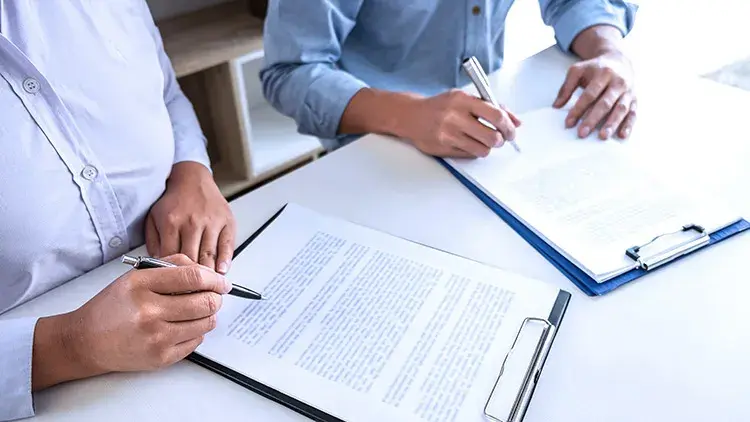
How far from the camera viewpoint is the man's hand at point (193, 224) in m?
0.69

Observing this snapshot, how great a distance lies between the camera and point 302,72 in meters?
0.99

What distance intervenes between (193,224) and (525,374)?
1.38 feet

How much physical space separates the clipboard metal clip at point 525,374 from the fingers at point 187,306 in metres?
0.26

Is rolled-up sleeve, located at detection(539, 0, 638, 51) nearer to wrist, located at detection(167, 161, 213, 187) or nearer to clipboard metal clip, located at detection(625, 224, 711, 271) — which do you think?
clipboard metal clip, located at detection(625, 224, 711, 271)

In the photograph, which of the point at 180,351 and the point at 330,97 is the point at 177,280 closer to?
the point at 180,351

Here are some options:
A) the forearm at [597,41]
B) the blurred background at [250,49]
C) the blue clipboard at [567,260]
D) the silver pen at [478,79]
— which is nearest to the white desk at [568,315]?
the blue clipboard at [567,260]

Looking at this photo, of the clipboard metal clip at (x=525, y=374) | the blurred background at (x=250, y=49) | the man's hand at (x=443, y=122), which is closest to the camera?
the clipboard metal clip at (x=525, y=374)

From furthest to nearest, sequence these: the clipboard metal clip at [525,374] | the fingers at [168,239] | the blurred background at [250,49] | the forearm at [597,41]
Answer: the blurred background at [250,49] → the forearm at [597,41] → the fingers at [168,239] → the clipboard metal clip at [525,374]

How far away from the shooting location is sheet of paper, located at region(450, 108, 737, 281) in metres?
0.68

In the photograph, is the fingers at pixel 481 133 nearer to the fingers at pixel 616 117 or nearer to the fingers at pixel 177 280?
the fingers at pixel 616 117

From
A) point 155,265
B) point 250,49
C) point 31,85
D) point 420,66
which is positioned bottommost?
point 250,49

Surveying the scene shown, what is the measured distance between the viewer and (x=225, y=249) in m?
0.70

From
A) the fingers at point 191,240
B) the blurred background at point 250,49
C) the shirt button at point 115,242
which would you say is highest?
the fingers at point 191,240

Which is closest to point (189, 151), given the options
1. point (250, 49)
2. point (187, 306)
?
point (187, 306)
